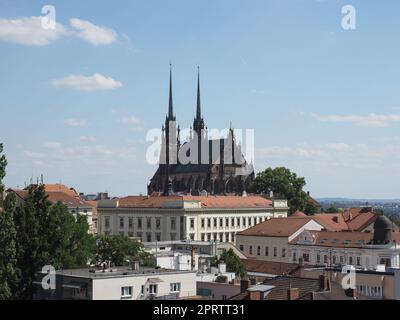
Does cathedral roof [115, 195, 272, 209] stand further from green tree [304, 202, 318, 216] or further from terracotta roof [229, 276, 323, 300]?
terracotta roof [229, 276, 323, 300]

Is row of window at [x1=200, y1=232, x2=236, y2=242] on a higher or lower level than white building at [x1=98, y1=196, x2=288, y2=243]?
lower

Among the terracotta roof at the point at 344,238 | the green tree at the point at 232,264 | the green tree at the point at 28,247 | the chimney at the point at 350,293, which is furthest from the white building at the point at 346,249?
the chimney at the point at 350,293

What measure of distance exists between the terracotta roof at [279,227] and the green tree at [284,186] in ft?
113

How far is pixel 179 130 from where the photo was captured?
534 feet

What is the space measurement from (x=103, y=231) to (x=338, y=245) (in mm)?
46999

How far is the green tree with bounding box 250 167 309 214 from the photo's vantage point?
4746 inches

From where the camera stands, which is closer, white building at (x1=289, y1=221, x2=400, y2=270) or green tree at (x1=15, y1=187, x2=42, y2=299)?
green tree at (x1=15, y1=187, x2=42, y2=299)

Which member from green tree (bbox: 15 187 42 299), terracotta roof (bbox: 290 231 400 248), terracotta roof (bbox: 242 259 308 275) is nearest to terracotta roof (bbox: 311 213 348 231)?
terracotta roof (bbox: 290 231 400 248)

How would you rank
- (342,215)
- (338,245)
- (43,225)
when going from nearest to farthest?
(43,225), (338,245), (342,215)

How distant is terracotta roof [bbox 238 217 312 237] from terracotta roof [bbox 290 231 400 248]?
3.74 m
